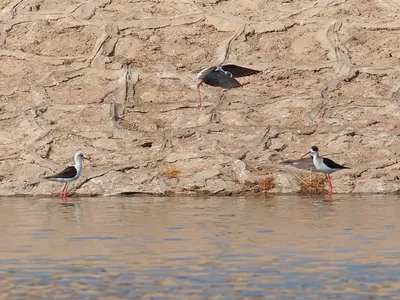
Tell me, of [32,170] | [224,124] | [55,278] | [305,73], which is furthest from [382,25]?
[55,278]

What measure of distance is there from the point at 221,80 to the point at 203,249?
442 inches

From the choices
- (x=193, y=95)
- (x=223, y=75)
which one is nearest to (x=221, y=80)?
(x=223, y=75)

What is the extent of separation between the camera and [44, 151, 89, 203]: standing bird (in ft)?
74.1

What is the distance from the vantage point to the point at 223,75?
25.9 meters

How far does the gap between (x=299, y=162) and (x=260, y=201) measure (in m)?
1.74

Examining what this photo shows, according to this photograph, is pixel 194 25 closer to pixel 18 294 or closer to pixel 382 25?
pixel 382 25

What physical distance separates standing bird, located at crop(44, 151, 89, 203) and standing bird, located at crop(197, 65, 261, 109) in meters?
3.78

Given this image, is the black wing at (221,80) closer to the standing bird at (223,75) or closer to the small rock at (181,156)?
the standing bird at (223,75)

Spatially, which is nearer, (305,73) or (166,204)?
(166,204)

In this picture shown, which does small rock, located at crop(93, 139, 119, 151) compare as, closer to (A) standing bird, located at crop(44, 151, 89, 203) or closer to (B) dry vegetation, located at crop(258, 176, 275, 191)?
(A) standing bird, located at crop(44, 151, 89, 203)

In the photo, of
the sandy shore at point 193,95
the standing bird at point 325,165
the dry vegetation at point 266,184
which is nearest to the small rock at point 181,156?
the sandy shore at point 193,95

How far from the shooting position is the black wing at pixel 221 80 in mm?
25688

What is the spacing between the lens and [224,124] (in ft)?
82.4

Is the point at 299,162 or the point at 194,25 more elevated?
the point at 194,25
